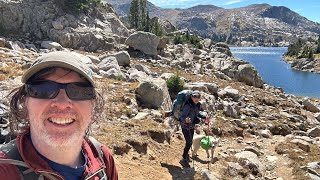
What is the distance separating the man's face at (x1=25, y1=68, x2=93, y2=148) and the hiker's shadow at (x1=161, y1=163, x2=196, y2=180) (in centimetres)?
850

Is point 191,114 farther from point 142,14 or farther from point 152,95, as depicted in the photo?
point 142,14

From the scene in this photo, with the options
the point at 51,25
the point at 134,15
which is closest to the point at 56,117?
the point at 51,25

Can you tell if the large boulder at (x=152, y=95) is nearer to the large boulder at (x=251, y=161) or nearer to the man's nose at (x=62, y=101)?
the large boulder at (x=251, y=161)

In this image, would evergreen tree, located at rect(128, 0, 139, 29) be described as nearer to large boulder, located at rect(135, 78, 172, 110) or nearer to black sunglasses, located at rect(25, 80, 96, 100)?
large boulder, located at rect(135, 78, 172, 110)

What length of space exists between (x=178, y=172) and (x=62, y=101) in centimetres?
911

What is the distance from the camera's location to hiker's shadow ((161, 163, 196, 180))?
11180mm

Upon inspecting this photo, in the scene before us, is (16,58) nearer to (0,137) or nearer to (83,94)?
(0,137)

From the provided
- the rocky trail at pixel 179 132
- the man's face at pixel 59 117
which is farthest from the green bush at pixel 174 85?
the man's face at pixel 59 117

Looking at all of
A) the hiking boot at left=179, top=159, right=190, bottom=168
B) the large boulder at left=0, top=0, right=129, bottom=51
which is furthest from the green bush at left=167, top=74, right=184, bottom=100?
the large boulder at left=0, top=0, right=129, bottom=51

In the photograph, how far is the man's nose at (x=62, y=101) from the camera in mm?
2798

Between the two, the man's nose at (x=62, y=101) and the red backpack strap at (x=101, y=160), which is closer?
the man's nose at (x=62, y=101)

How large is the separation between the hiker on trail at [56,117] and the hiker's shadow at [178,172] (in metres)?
8.43

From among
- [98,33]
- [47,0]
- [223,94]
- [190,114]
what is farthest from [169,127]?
[47,0]

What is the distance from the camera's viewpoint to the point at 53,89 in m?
2.79
